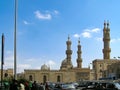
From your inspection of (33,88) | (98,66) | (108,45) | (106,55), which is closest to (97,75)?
(98,66)

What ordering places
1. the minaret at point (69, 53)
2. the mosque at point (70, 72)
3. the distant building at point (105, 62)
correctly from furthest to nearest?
the minaret at point (69, 53) < the mosque at point (70, 72) < the distant building at point (105, 62)

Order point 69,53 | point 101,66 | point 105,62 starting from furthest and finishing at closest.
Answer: point 69,53
point 101,66
point 105,62

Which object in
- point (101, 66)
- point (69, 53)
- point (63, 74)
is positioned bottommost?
point (63, 74)

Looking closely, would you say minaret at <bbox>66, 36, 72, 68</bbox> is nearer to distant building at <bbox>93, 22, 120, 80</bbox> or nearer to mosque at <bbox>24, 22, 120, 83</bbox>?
mosque at <bbox>24, 22, 120, 83</bbox>

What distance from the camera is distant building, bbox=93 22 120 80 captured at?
342ft

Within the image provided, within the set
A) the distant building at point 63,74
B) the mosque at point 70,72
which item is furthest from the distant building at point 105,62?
the distant building at point 63,74

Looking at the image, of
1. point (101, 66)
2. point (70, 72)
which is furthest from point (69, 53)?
point (101, 66)

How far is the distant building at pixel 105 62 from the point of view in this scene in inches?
4101

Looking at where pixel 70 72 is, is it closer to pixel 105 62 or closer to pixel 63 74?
pixel 63 74

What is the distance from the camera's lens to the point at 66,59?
125875mm

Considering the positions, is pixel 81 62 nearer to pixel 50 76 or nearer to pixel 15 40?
pixel 50 76

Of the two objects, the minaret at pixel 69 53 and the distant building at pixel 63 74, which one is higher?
the minaret at pixel 69 53

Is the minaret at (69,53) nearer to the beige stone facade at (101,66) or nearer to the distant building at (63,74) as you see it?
the distant building at (63,74)

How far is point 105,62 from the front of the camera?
117 metres
